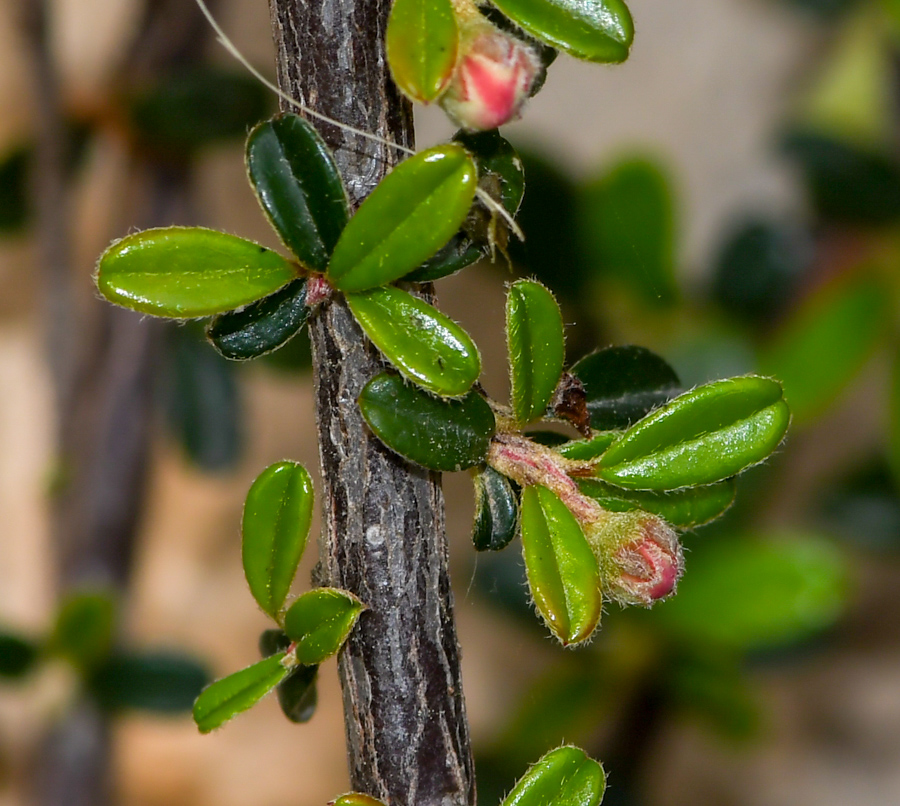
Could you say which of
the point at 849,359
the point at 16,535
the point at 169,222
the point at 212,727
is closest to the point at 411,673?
the point at 212,727

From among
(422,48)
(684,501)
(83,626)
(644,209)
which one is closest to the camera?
(422,48)

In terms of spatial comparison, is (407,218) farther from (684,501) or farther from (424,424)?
(684,501)

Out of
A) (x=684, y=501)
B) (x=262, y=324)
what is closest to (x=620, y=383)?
(x=684, y=501)

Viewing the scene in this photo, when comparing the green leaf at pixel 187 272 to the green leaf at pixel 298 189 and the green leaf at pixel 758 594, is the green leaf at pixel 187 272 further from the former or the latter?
the green leaf at pixel 758 594

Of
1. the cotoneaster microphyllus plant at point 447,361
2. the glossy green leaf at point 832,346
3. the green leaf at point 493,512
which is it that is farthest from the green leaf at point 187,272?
the glossy green leaf at point 832,346

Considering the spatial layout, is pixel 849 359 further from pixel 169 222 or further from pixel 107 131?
pixel 107 131

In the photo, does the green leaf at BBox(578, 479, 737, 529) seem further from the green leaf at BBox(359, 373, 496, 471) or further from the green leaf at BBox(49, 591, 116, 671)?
the green leaf at BBox(49, 591, 116, 671)
